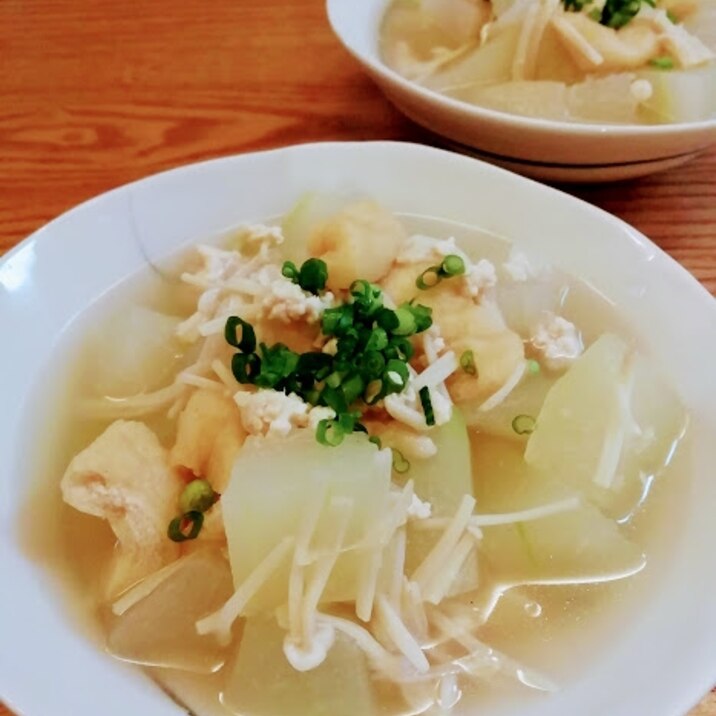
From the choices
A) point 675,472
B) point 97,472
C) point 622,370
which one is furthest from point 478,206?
point 97,472

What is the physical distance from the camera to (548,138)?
5.27ft

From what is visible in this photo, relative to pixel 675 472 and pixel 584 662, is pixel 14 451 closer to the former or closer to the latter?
pixel 584 662

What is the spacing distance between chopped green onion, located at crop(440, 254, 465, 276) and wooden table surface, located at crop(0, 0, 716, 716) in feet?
1.69

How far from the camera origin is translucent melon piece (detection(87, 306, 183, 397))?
1404 millimetres

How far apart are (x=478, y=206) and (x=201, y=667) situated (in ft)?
2.95

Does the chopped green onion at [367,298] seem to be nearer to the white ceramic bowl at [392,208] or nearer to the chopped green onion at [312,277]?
the chopped green onion at [312,277]

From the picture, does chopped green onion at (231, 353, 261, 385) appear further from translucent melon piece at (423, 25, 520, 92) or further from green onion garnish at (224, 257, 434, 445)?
translucent melon piece at (423, 25, 520, 92)

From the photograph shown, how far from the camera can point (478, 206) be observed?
1602 mm

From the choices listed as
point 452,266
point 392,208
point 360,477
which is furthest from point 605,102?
point 360,477

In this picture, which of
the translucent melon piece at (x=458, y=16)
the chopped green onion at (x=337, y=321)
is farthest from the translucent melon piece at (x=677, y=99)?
the chopped green onion at (x=337, y=321)

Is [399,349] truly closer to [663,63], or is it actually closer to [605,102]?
[605,102]

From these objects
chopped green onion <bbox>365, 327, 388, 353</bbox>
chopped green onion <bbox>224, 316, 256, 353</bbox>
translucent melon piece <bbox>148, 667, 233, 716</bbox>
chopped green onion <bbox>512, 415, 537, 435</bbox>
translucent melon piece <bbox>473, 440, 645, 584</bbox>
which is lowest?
translucent melon piece <bbox>148, 667, 233, 716</bbox>

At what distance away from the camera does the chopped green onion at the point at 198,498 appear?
1.19m

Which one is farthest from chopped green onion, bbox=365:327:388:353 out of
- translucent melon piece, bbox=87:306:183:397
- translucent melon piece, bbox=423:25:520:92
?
translucent melon piece, bbox=423:25:520:92
